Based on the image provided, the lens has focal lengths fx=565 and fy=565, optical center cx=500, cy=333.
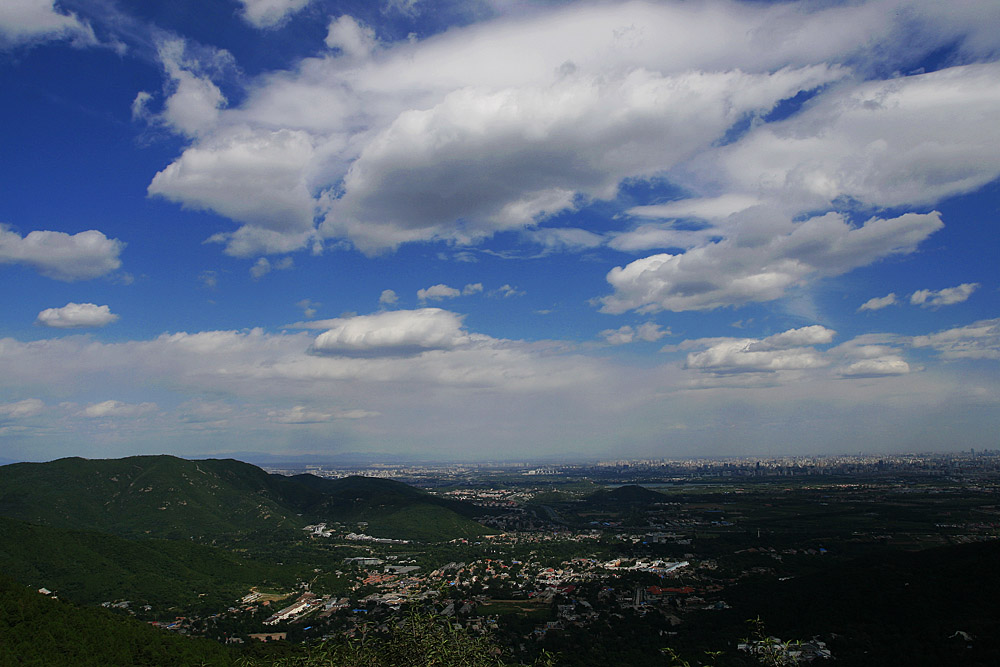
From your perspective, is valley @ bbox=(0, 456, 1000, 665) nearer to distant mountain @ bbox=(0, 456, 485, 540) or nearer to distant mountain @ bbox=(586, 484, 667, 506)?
distant mountain @ bbox=(0, 456, 485, 540)

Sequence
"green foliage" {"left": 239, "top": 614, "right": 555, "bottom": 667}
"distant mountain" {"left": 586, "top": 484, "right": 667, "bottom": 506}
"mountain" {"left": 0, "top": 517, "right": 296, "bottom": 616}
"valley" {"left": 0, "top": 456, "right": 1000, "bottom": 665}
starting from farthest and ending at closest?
"distant mountain" {"left": 586, "top": 484, "right": 667, "bottom": 506} < "mountain" {"left": 0, "top": 517, "right": 296, "bottom": 616} < "valley" {"left": 0, "top": 456, "right": 1000, "bottom": 665} < "green foliage" {"left": 239, "top": 614, "right": 555, "bottom": 667}

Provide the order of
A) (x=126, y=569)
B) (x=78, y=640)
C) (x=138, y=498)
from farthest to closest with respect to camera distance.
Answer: (x=138, y=498)
(x=126, y=569)
(x=78, y=640)

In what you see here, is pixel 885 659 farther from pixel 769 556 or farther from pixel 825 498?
pixel 825 498

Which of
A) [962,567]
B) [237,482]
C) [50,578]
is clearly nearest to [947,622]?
[962,567]

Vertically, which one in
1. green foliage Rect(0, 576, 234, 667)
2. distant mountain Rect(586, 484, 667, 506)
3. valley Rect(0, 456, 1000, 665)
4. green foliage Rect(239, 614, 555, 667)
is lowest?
distant mountain Rect(586, 484, 667, 506)

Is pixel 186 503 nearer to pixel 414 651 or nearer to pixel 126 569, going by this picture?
pixel 126 569

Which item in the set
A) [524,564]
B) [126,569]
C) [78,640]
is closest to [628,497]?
[524,564]

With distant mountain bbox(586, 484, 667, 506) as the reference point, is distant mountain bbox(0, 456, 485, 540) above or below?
above

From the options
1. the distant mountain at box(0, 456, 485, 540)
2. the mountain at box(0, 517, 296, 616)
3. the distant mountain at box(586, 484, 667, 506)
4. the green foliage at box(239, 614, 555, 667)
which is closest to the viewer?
the green foliage at box(239, 614, 555, 667)

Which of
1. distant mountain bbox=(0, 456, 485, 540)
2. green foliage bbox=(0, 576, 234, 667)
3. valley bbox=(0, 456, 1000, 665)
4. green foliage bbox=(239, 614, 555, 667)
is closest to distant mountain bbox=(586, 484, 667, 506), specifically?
valley bbox=(0, 456, 1000, 665)
